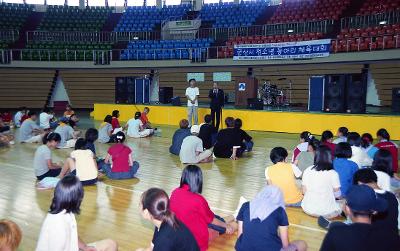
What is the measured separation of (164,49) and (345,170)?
1783 centimetres

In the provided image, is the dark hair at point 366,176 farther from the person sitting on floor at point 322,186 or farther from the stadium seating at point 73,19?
the stadium seating at point 73,19

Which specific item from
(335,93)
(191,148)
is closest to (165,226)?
(191,148)

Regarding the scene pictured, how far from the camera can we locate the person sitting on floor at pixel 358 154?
758cm

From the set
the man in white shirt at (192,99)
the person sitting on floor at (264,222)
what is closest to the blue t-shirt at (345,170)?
the person sitting on floor at (264,222)

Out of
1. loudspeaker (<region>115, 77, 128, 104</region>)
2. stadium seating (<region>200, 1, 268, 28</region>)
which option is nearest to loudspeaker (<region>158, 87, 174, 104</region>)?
loudspeaker (<region>115, 77, 128, 104</region>)

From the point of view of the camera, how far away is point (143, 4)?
3269cm

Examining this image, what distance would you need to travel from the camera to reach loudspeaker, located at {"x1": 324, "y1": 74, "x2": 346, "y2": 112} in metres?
15.4

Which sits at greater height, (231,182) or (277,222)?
(277,222)

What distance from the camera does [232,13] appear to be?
27516 millimetres

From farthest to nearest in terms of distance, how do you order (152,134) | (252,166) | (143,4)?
1. (143,4)
2. (152,134)
3. (252,166)

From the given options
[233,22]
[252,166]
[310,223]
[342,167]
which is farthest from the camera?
[233,22]

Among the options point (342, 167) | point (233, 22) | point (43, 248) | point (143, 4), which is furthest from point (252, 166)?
point (143, 4)

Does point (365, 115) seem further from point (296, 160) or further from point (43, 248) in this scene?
point (43, 248)

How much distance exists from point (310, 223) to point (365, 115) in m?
9.45
